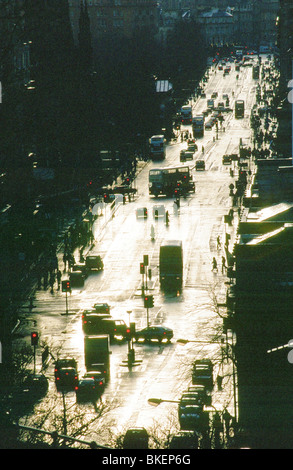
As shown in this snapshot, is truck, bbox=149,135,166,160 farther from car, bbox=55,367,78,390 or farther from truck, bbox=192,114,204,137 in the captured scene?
car, bbox=55,367,78,390

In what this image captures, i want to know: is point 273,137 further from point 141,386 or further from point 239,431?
point 239,431

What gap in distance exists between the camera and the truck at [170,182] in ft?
338

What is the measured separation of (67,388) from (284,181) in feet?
53.2

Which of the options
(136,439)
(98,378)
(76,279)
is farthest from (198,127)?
(136,439)

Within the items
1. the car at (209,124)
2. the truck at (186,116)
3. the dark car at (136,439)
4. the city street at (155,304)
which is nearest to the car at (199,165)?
the city street at (155,304)

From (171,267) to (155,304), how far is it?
4707mm

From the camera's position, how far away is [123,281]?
69.6 m

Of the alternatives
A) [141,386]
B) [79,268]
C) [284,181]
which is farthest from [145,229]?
[141,386]

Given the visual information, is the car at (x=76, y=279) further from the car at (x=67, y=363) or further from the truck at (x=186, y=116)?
the truck at (x=186, y=116)

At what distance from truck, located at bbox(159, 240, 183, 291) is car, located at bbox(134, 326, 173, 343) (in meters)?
10.9

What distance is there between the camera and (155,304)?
208ft

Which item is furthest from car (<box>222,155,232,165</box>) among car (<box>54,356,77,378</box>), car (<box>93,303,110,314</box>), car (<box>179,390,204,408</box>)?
car (<box>179,390,204,408</box>)

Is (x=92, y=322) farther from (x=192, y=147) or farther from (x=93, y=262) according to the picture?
(x=192, y=147)
